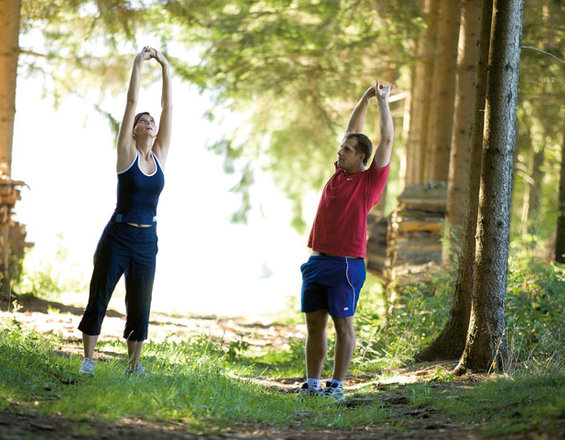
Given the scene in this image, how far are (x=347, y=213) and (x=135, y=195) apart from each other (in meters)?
1.58

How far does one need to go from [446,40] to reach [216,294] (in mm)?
8135

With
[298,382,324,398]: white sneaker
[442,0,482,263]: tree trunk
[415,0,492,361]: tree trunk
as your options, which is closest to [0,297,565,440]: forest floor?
[298,382,324,398]: white sneaker

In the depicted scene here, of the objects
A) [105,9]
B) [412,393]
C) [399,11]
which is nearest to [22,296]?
[105,9]

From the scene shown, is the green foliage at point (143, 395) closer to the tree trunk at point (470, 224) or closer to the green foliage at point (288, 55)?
the tree trunk at point (470, 224)

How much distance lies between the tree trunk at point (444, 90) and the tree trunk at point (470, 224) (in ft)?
20.1

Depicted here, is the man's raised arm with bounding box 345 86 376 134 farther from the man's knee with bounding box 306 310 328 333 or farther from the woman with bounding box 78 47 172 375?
the woman with bounding box 78 47 172 375

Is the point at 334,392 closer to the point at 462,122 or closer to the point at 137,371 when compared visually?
the point at 137,371

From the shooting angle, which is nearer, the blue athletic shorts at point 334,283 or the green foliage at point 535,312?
the blue athletic shorts at point 334,283

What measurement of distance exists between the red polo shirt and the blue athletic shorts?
8cm

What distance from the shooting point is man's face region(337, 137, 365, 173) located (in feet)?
18.9

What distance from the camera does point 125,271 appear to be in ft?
17.7

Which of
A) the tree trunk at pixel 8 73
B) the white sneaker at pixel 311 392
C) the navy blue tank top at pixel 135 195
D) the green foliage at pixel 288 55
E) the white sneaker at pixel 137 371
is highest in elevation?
the green foliage at pixel 288 55

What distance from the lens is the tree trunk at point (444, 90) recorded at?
12586mm

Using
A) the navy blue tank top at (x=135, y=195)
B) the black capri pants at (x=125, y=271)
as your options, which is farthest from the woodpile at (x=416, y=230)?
the navy blue tank top at (x=135, y=195)
